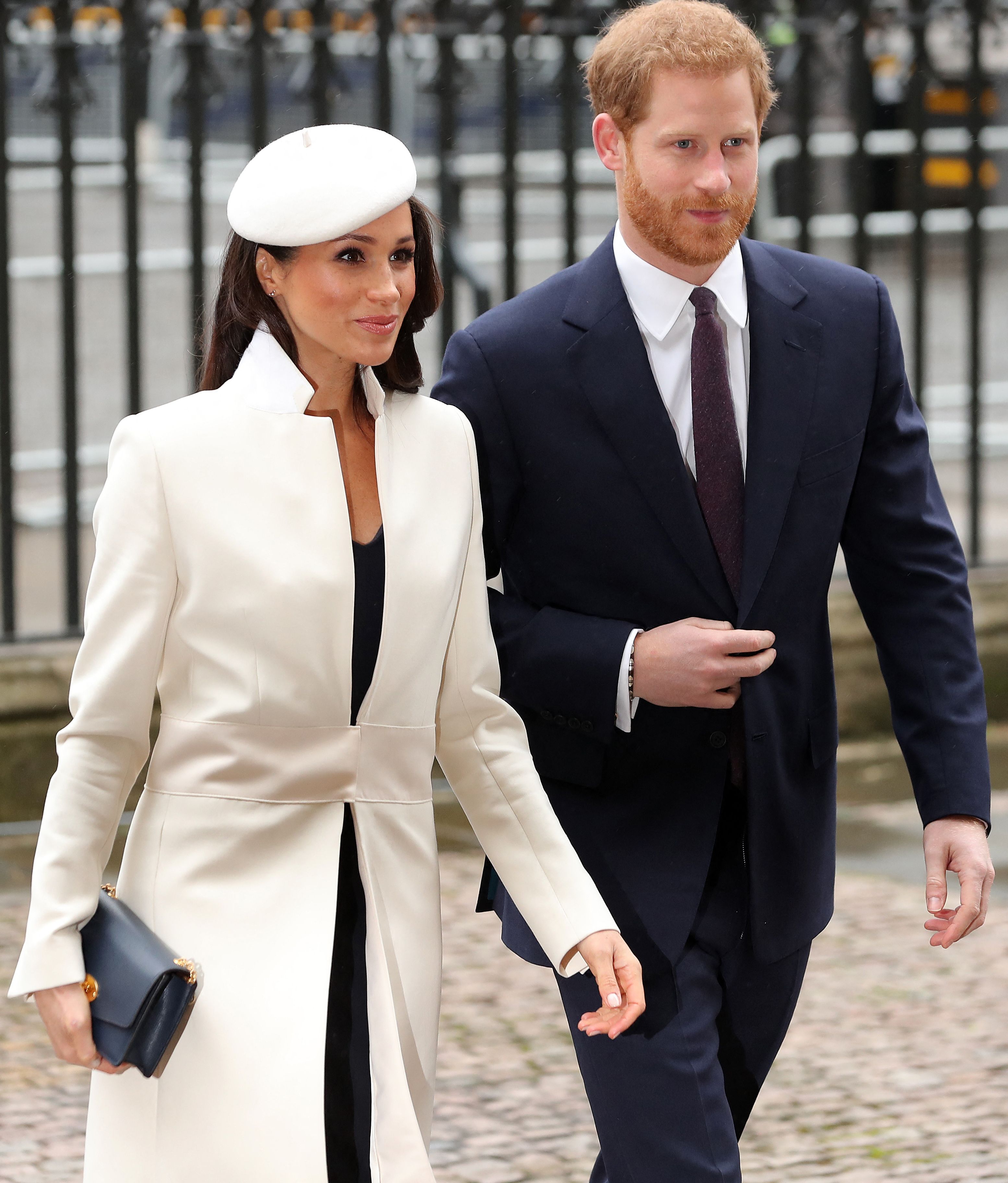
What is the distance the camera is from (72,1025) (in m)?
2.58

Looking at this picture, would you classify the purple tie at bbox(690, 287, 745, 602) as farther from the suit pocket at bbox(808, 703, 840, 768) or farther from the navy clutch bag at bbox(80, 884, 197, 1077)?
the navy clutch bag at bbox(80, 884, 197, 1077)

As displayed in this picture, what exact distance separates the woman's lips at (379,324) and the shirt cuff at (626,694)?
614 mm

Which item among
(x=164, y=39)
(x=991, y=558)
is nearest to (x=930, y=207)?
(x=991, y=558)

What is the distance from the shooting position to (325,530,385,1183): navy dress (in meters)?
2.71

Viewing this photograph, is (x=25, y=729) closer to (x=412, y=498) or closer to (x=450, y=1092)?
(x=450, y=1092)

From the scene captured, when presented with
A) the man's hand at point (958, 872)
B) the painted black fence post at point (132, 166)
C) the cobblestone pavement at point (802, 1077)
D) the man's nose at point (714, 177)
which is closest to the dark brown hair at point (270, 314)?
the man's nose at point (714, 177)

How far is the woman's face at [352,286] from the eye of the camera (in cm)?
272

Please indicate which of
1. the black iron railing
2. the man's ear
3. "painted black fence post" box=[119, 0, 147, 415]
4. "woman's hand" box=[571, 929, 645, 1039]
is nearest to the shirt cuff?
"woman's hand" box=[571, 929, 645, 1039]

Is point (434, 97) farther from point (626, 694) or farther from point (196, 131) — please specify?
point (626, 694)

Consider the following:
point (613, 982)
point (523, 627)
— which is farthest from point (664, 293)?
point (613, 982)

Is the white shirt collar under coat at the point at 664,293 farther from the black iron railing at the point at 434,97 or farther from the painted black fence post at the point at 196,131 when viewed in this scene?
the painted black fence post at the point at 196,131

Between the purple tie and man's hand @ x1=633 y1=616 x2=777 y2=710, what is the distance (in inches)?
4.7

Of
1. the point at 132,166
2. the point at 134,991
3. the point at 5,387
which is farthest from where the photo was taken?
the point at 132,166

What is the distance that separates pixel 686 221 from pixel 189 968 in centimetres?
124
